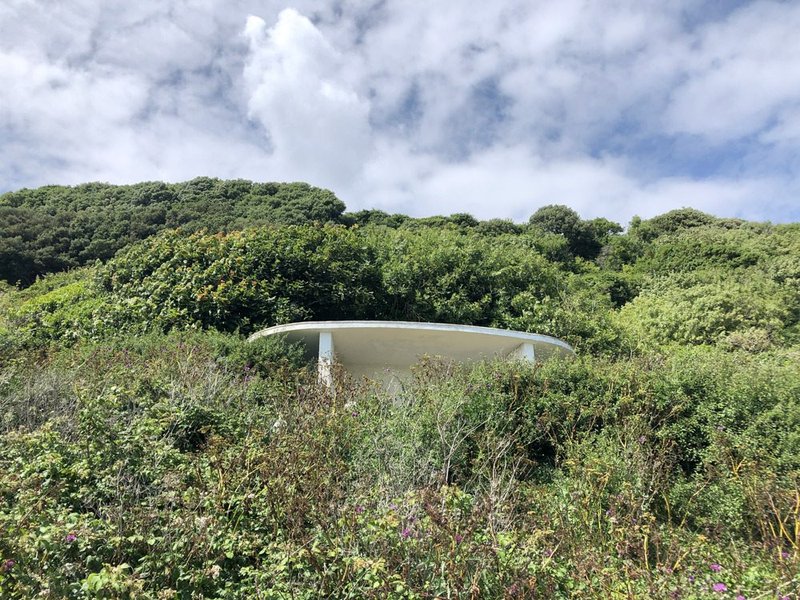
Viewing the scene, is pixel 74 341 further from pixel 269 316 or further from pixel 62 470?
pixel 62 470

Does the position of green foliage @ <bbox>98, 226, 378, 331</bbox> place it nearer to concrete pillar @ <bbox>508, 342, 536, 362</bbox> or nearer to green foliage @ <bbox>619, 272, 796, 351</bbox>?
concrete pillar @ <bbox>508, 342, 536, 362</bbox>

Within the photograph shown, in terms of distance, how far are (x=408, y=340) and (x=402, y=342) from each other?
143 mm

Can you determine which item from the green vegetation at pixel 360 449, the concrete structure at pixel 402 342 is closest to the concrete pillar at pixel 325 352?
the concrete structure at pixel 402 342

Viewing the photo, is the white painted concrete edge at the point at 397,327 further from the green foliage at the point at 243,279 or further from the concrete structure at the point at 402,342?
the green foliage at the point at 243,279

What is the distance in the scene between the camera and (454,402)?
6953mm

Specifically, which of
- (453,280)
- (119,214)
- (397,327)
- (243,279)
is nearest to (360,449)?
(397,327)

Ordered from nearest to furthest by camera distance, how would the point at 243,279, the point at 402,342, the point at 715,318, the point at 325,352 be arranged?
1. the point at 325,352
2. the point at 402,342
3. the point at 243,279
4. the point at 715,318

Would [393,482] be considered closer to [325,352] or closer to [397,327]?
[397,327]

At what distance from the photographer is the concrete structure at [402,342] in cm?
976

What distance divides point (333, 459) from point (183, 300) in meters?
7.90

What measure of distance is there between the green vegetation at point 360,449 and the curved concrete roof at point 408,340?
26.1 inches

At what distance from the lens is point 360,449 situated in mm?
5965

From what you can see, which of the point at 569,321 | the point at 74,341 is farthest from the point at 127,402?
the point at 569,321

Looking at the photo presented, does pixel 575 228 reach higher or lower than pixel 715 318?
higher
